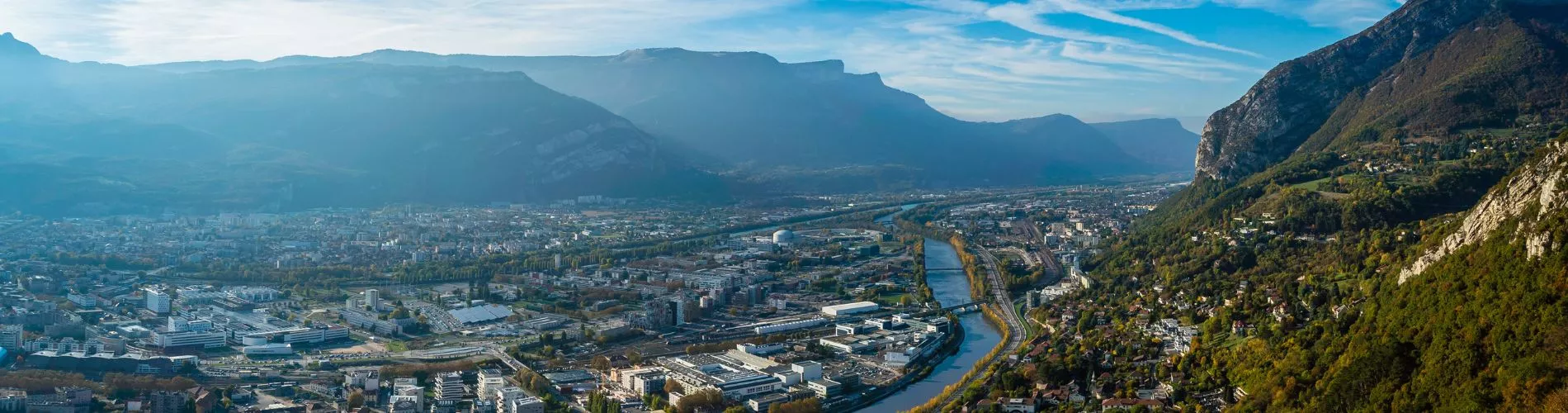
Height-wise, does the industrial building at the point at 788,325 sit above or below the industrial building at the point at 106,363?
above

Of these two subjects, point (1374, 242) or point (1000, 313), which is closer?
point (1374, 242)

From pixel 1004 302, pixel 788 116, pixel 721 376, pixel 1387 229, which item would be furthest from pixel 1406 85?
pixel 788 116

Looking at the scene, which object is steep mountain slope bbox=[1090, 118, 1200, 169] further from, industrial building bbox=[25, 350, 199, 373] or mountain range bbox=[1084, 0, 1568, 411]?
industrial building bbox=[25, 350, 199, 373]

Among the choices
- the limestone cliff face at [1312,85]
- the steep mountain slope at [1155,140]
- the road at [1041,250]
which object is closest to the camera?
the road at [1041,250]

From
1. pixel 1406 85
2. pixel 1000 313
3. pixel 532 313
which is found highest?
pixel 1406 85

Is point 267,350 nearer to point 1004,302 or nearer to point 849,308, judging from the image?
point 849,308

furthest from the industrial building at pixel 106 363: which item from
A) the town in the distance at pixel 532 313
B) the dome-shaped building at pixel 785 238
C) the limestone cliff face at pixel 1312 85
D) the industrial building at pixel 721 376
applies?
the limestone cliff face at pixel 1312 85

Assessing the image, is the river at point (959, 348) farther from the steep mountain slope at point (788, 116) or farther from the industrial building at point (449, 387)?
the steep mountain slope at point (788, 116)

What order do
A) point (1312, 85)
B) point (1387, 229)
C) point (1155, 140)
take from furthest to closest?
point (1155, 140)
point (1312, 85)
point (1387, 229)
